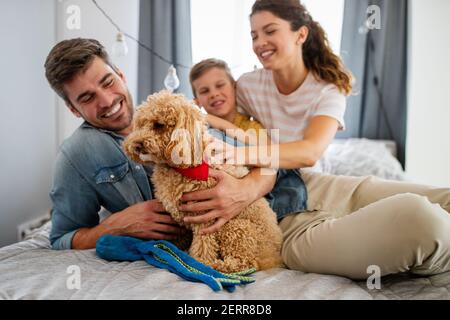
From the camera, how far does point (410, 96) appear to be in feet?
4.73

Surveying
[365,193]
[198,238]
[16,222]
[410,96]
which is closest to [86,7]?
[16,222]

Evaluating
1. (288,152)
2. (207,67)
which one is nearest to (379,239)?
(288,152)

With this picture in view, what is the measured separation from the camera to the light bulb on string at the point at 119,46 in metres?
1.31

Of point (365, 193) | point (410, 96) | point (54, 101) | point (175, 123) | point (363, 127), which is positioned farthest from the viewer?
point (363, 127)

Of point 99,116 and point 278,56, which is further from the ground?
point 278,56

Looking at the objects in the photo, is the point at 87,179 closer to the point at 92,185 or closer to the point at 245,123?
the point at 92,185

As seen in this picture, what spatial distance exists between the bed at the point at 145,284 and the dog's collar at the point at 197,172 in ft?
0.76

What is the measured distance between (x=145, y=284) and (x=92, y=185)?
40cm

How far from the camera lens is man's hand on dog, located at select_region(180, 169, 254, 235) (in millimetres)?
869

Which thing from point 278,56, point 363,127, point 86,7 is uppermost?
point 86,7

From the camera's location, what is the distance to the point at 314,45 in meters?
1.28

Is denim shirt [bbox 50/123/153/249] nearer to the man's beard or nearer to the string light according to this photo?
the man's beard

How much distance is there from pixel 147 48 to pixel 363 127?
105 centimetres
